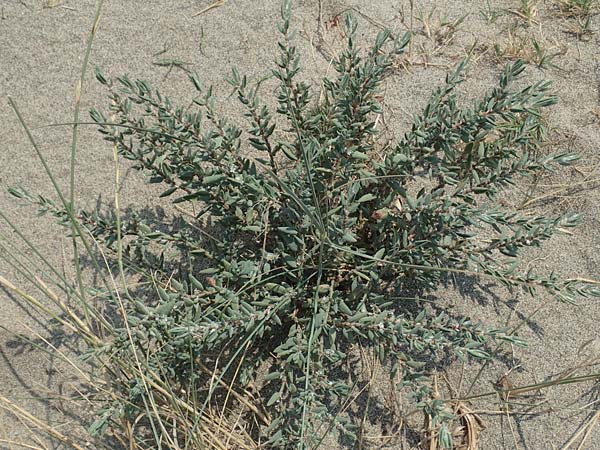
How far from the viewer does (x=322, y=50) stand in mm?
2824

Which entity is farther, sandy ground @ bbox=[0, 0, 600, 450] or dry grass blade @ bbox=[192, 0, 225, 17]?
dry grass blade @ bbox=[192, 0, 225, 17]

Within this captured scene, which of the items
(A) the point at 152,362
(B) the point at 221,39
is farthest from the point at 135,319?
(B) the point at 221,39

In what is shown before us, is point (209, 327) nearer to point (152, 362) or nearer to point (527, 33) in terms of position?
point (152, 362)

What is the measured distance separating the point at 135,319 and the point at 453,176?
1067mm

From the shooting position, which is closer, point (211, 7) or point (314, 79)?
point (314, 79)

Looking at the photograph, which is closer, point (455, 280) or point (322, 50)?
point (455, 280)

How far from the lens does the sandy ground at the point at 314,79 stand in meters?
2.20

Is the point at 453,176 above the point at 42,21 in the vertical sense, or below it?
below

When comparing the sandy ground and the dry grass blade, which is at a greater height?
the dry grass blade

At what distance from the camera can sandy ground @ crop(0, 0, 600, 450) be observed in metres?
2.20

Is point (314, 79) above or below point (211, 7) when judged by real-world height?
below

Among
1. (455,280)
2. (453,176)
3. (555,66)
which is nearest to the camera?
(453,176)

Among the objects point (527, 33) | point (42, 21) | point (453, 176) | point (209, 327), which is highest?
point (42, 21)

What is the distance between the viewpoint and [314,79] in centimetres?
275
